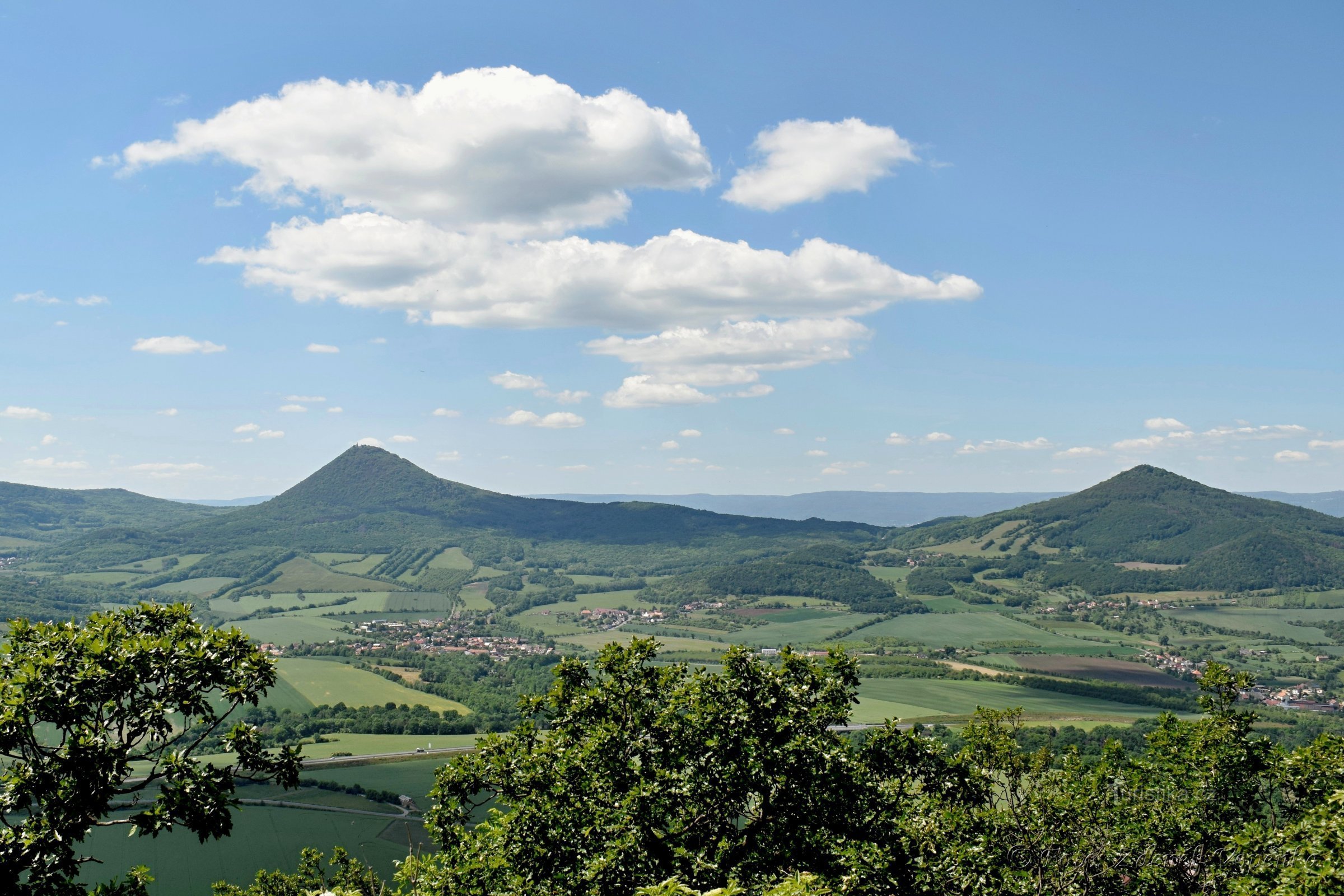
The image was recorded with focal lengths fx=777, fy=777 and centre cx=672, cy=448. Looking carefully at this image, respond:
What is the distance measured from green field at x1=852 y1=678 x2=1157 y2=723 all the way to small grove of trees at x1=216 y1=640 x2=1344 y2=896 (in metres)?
86.3

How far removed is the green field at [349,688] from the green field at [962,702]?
213 ft

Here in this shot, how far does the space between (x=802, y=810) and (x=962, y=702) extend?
389 ft

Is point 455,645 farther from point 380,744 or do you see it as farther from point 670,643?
point 380,744

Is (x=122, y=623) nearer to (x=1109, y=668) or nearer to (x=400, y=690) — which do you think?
(x=400, y=690)

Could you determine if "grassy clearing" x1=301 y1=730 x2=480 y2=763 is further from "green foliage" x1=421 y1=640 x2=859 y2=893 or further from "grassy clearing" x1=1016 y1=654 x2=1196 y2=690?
"grassy clearing" x1=1016 y1=654 x2=1196 y2=690

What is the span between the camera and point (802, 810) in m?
16.5

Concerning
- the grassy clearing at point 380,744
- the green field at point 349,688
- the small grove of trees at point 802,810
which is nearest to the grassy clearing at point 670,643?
the green field at point 349,688

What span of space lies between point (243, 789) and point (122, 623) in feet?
284

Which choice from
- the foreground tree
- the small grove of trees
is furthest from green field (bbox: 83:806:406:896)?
the foreground tree

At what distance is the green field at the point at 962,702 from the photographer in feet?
369

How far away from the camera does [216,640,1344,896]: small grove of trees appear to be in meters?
15.3

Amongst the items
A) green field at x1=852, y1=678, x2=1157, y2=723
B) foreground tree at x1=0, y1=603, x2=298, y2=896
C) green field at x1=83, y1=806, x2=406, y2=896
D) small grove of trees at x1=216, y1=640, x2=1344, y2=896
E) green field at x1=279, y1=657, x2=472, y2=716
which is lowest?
green field at x1=279, y1=657, x2=472, y2=716

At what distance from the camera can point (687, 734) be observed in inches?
685

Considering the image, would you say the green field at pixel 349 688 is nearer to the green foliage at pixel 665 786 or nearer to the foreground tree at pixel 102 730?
the green foliage at pixel 665 786
